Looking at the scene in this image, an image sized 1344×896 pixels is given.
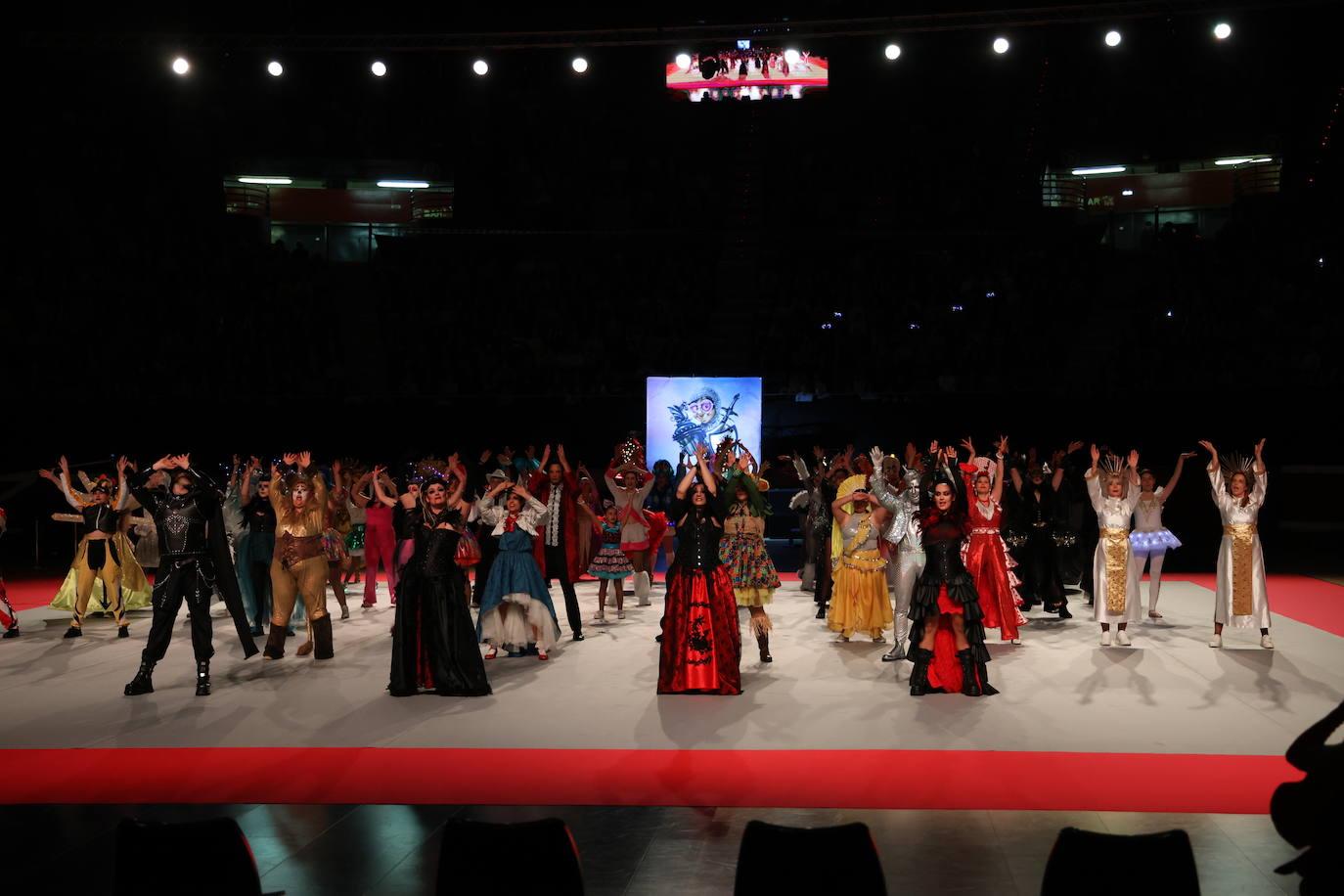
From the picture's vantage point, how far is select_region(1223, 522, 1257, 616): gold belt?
10.4 m

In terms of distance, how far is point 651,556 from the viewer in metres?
13.6

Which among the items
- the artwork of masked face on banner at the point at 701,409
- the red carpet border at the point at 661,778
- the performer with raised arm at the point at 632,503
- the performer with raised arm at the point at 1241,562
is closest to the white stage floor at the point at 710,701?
the red carpet border at the point at 661,778

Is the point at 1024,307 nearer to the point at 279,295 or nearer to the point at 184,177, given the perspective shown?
the point at 279,295

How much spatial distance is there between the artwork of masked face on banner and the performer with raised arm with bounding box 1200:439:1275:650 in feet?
30.0

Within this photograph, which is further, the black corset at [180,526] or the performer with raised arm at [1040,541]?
the performer with raised arm at [1040,541]

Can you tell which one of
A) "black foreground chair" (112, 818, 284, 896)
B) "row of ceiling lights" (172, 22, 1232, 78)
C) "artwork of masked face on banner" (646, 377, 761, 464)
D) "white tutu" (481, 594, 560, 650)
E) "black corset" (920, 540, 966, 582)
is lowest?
"white tutu" (481, 594, 560, 650)

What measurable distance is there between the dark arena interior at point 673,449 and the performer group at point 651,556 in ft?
0.17

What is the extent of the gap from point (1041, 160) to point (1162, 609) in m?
15.1

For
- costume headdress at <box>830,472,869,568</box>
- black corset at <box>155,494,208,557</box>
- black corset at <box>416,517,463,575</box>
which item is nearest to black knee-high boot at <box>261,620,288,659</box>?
black corset at <box>155,494,208,557</box>

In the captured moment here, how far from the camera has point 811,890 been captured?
3443 mm

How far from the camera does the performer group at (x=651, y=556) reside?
350 inches

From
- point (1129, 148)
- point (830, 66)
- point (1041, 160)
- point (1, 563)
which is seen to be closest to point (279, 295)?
point (1, 563)

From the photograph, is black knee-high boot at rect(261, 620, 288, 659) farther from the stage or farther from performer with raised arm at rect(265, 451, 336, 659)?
the stage

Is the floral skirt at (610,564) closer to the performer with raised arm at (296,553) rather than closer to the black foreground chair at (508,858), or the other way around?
the performer with raised arm at (296,553)
